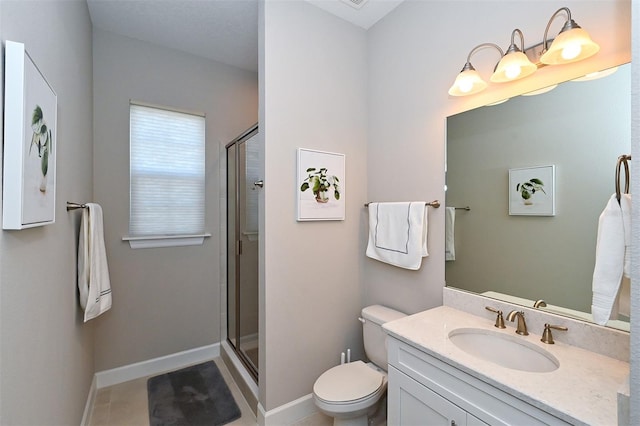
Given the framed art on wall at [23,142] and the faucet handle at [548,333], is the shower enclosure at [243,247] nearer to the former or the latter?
the framed art on wall at [23,142]

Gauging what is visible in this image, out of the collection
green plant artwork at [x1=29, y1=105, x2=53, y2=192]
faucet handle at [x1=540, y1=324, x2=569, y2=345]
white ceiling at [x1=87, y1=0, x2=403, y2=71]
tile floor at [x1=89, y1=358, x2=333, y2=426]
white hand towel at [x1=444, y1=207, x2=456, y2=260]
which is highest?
white ceiling at [x1=87, y1=0, x2=403, y2=71]

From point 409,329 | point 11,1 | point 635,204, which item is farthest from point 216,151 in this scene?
point 635,204

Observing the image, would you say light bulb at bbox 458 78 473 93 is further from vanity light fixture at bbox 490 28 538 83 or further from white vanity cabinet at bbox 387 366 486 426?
white vanity cabinet at bbox 387 366 486 426

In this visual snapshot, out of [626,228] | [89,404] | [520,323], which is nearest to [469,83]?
[626,228]

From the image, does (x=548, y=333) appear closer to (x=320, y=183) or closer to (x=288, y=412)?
(x=320, y=183)

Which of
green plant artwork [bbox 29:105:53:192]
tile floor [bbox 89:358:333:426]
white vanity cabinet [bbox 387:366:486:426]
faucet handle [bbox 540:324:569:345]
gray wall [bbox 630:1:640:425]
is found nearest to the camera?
gray wall [bbox 630:1:640:425]

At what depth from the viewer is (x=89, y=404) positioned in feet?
6.24

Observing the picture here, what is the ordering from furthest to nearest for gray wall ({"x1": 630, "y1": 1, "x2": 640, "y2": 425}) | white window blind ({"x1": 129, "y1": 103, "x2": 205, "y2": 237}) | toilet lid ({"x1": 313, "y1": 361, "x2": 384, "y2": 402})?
white window blind ({"x1": 129, "y1": 103, "x2": 205, "y2": 237})
toilet lid ({"x1": 313, "y1": 361, "x2": 384, "y2": 402})
gray wall ({"x1": 630, "y1": 1, "x2": 640, "y2": 425})

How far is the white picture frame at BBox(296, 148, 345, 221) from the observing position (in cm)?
186

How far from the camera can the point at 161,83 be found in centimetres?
243

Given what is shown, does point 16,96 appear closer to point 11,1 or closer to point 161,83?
point 11,1

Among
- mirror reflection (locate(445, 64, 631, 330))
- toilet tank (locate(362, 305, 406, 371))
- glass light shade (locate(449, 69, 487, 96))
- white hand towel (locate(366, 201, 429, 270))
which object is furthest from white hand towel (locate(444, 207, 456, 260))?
glass light shade (locate(449, 69, 487, 96))

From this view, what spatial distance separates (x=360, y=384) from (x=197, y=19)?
273 centimetres

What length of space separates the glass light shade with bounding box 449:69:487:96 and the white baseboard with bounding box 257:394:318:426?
6.84 ft
